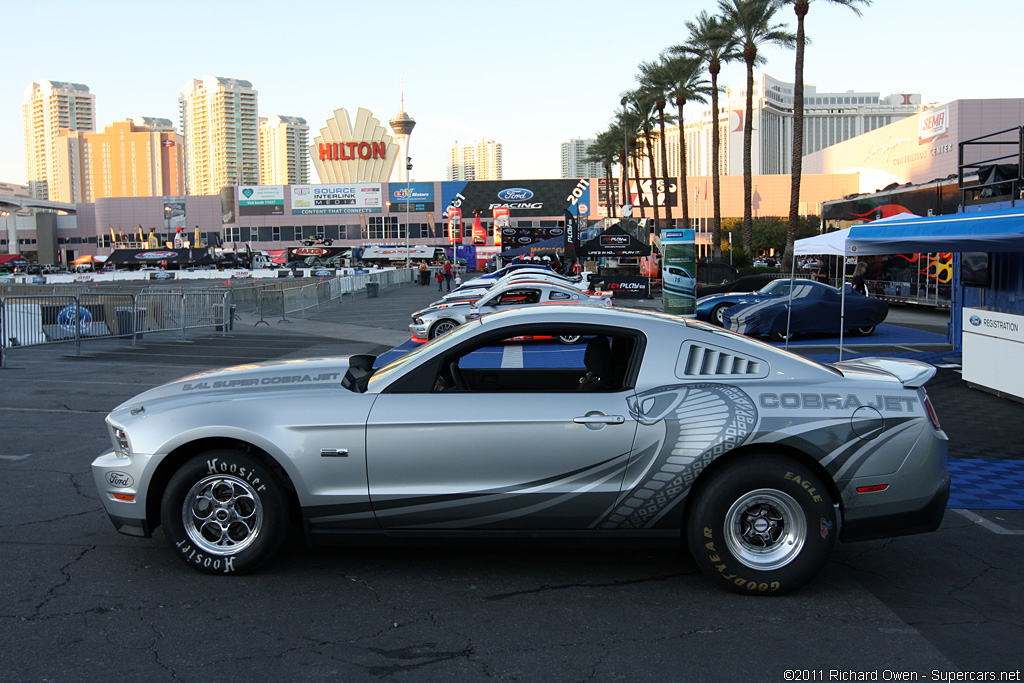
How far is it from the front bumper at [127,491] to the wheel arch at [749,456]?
297cm

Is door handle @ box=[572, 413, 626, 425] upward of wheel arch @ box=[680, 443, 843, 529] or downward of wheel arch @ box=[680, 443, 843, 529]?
upward

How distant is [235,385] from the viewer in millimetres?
4840

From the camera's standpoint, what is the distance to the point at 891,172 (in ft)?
280

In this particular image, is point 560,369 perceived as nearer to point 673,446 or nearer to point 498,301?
point 673,446

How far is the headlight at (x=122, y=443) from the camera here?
15.0ft

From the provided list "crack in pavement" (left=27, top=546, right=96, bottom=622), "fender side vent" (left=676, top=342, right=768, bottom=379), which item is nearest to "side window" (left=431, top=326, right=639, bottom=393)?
"fender side vent" (left=676, top=342, right=768, bottom=379)

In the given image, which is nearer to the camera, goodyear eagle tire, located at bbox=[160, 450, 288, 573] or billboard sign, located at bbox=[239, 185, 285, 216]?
goodyear eagle tire, located at bbox=[160, 450, 288, 573]

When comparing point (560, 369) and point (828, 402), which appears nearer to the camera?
point (828, 402)

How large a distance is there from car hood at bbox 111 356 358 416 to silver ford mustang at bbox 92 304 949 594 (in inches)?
4.9

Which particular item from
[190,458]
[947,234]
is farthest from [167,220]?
[190,458]

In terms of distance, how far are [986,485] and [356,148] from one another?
4375 inches

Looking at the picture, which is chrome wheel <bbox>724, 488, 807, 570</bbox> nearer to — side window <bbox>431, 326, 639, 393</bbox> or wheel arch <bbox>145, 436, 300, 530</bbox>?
side window <bbox>431, 326, 639, 393</bbox>

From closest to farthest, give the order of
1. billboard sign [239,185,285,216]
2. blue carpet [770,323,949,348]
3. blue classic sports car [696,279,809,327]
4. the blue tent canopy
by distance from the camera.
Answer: the blue tent canopy, blue carpet [770,323,949,348], blue classic sports car [696,279,809,327], billboard sign [239,185,285,216]

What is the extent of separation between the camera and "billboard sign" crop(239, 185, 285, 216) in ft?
354
